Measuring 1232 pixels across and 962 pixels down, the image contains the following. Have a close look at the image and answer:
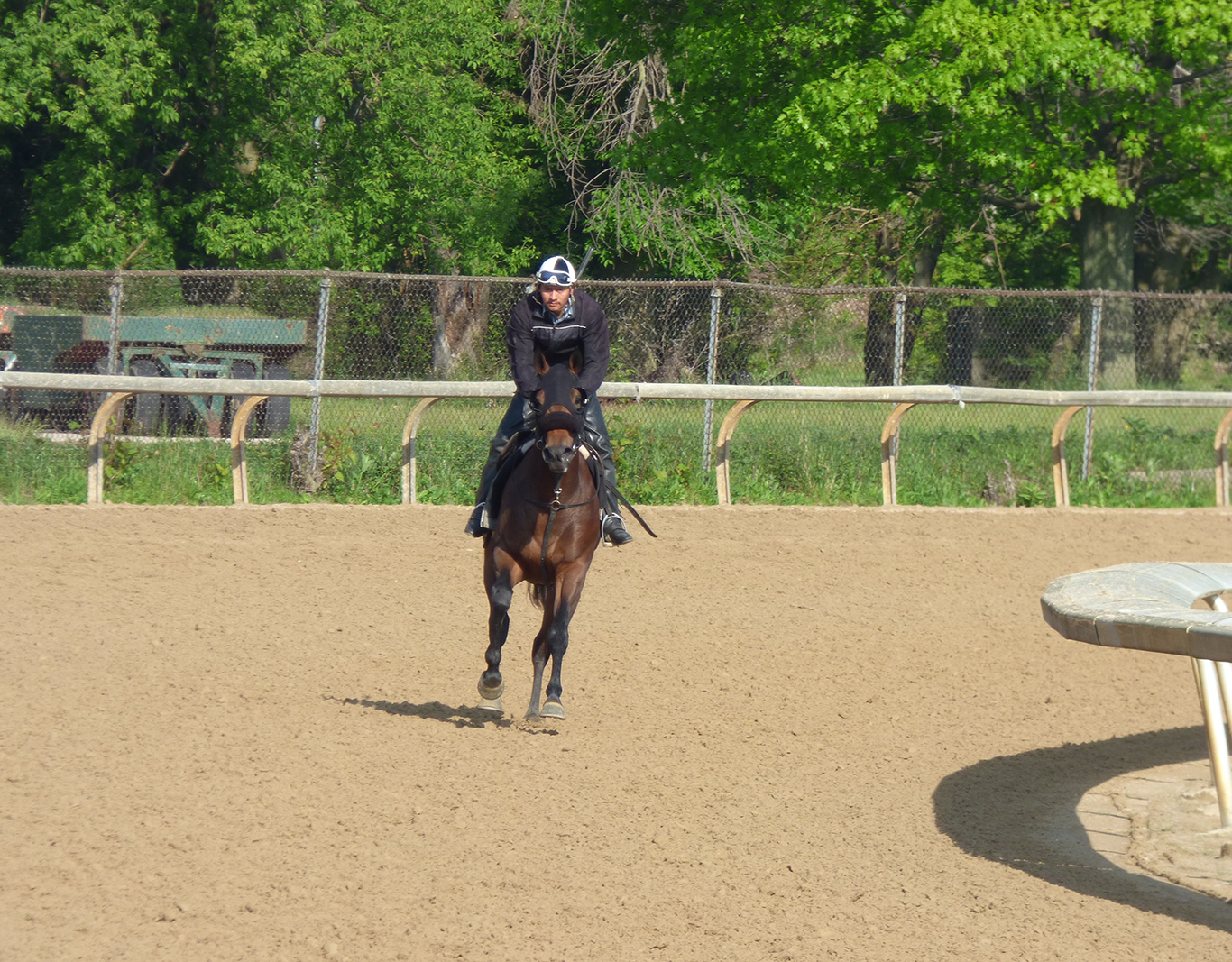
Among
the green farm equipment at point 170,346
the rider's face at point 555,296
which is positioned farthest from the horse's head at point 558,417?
the green farm equipment at point 170,346

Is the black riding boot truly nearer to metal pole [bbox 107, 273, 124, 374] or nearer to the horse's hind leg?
the horse's hind leg

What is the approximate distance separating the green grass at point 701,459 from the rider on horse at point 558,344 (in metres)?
6.02

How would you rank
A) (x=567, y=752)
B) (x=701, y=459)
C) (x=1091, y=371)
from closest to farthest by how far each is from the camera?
1. (x=567, y=752)
2. (x=701, y=459)
3. (x=1091, y=371)

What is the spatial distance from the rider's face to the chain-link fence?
648 centimetres

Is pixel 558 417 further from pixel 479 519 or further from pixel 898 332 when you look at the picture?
pixel 898 332

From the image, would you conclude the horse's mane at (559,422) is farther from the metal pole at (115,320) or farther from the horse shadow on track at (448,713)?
the metal pole at (115,320)

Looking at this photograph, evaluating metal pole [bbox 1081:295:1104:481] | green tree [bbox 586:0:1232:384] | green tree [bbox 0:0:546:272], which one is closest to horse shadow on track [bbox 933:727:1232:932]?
metal pole [bbox 1081:295:1104:481]

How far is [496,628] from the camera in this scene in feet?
25.2

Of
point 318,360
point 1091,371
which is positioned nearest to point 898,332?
point 1091,371

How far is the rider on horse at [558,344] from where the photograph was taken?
746cm

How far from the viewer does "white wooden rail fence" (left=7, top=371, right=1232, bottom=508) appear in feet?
41.8

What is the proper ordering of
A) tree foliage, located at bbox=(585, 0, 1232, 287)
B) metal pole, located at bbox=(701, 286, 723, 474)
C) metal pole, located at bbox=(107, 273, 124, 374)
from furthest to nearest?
tree foliage, located at bbox=(585, 0, 1232, 287) → metal pole, located at bbox=(701, 286, 723, 474) → metal pole, located at bbox=(107, 273, 124, 374)

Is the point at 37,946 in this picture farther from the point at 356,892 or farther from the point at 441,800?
the point at 441,800

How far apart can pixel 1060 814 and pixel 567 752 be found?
243cm
